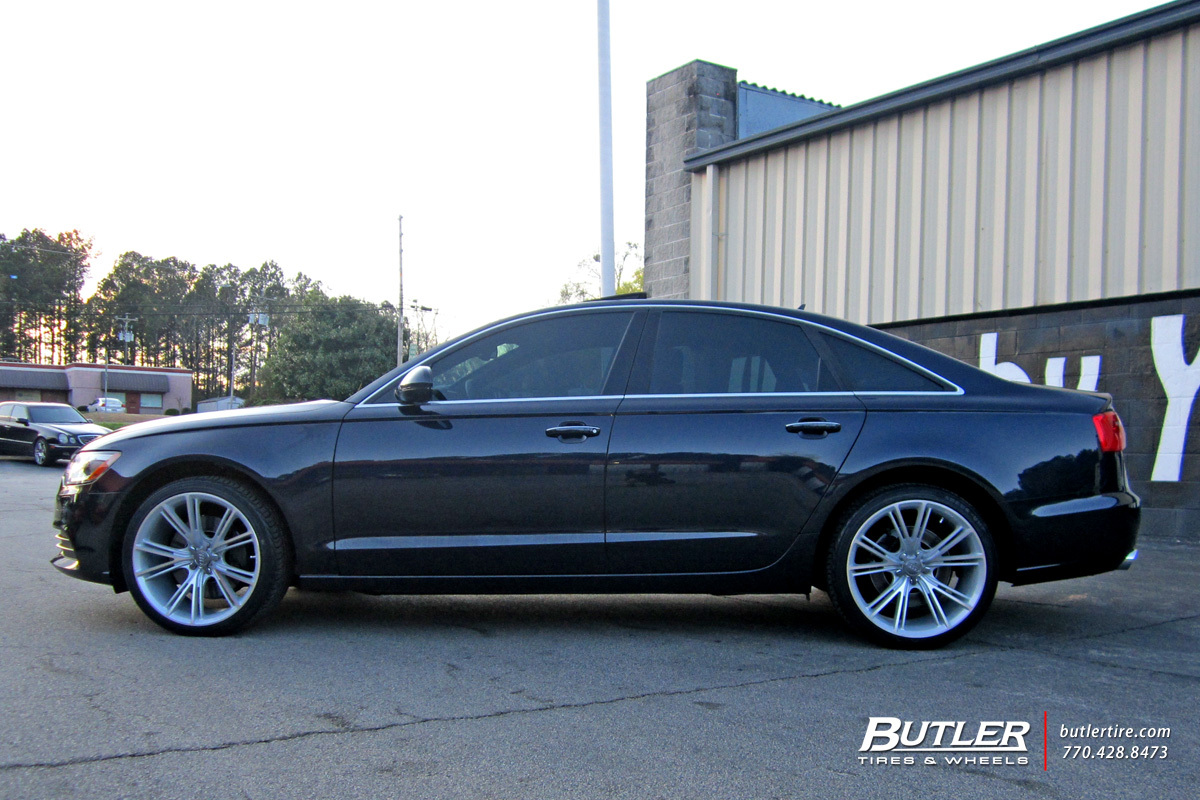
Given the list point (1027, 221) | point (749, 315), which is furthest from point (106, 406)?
point (749, 315)

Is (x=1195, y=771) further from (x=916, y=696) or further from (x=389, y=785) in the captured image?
(x=389, y=785)

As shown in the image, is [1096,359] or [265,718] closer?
[265,718]

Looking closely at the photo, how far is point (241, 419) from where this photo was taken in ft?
14.7

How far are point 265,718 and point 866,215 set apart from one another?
30.9ft

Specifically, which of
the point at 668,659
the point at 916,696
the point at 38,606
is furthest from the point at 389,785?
the point at 38,606

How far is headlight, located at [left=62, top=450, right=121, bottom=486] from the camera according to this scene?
451 centimetres

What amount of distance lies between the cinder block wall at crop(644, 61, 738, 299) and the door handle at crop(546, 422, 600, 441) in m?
9.44

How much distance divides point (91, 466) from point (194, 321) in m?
108

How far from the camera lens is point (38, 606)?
5023 mm

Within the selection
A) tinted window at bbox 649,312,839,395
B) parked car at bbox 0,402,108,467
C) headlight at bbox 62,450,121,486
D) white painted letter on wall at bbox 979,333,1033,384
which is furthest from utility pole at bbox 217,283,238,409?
tinted window at bbox 649,312,839,395

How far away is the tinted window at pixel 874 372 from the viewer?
4465 millimetres

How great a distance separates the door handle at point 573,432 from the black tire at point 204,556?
1359 mm

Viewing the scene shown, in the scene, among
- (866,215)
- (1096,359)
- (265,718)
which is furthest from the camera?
(866,215)

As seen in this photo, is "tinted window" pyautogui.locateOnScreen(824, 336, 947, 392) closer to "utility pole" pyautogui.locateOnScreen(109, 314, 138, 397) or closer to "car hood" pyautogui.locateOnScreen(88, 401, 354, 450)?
"car hood" pyautogui.locateOnScreen(88, 401, 354, 450)
